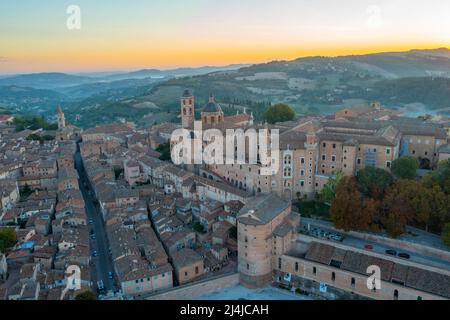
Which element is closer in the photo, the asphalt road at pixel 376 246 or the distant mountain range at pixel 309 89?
the asphalt road at pixel 376 246

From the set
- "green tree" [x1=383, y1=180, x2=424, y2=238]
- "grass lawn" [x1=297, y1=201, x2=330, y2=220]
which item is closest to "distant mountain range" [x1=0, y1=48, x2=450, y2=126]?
"grass lawn" [x1=297, y1=201, x2=330, y2=220]

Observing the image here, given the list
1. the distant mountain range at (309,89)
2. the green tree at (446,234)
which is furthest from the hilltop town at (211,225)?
the distant mountain range at (309,89)

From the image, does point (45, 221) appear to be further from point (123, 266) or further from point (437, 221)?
point (437, 221)

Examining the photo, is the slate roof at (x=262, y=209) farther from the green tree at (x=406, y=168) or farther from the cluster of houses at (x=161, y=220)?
the green tree at (x=406, y=168)

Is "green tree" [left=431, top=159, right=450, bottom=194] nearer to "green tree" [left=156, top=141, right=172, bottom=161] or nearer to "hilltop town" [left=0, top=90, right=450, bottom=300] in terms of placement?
"hilltop town" [left=0, top=90, right=450, bottom=300]

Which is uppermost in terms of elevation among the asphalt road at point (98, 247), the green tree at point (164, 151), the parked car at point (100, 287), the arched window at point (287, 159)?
the arched window at point (287, 159)
